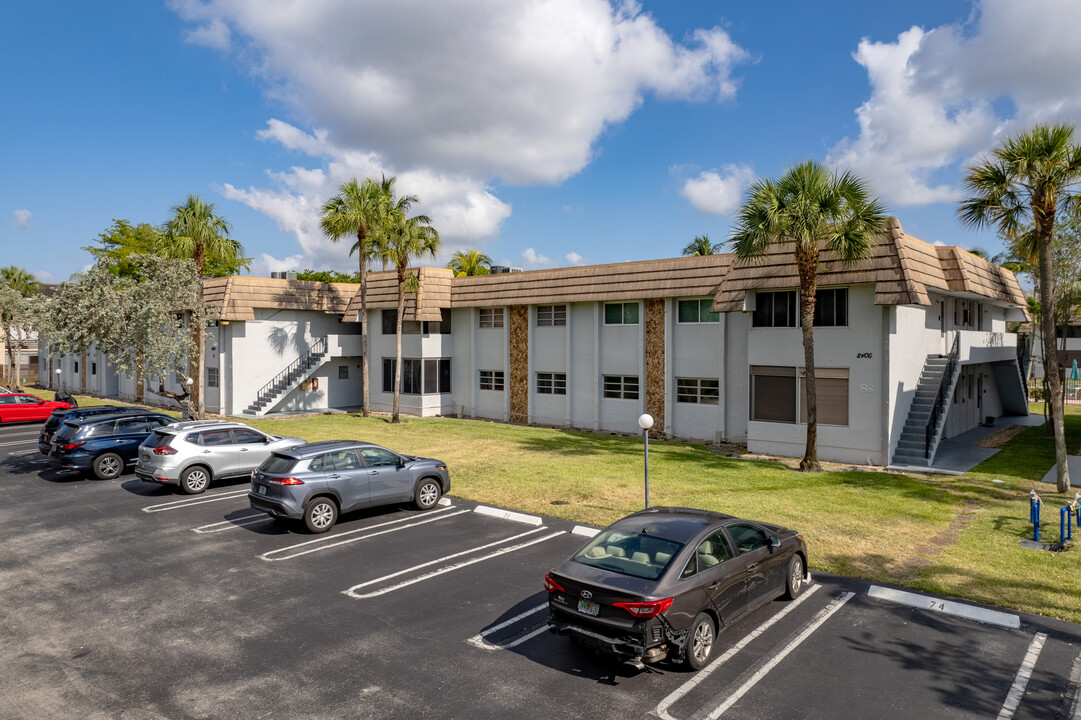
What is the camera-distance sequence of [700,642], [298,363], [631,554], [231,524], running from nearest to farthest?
[700,642]
[631,554]
[231,524]
[298,363]

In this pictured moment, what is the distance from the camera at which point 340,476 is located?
13281 mm

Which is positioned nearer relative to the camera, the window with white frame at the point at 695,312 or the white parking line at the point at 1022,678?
the white parking line at the point at 1022,678

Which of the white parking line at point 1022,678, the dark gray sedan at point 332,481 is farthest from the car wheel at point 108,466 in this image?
the white parking line at point 1022,678

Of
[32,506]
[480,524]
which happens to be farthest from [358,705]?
[32,506]

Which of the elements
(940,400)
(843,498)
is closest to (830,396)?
(940,400)

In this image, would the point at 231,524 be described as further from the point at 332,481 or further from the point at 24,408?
the point at 24,408

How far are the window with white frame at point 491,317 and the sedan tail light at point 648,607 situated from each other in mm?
25267

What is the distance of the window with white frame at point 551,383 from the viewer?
2955cm

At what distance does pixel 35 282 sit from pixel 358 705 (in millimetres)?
65753

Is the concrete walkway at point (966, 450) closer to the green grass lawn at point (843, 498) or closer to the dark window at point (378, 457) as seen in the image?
the green grass lawn at point (843, 498)

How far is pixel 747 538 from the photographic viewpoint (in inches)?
343

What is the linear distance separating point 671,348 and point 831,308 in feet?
21.8

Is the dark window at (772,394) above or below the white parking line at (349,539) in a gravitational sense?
above

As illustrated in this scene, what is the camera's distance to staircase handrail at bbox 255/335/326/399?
112 ft
